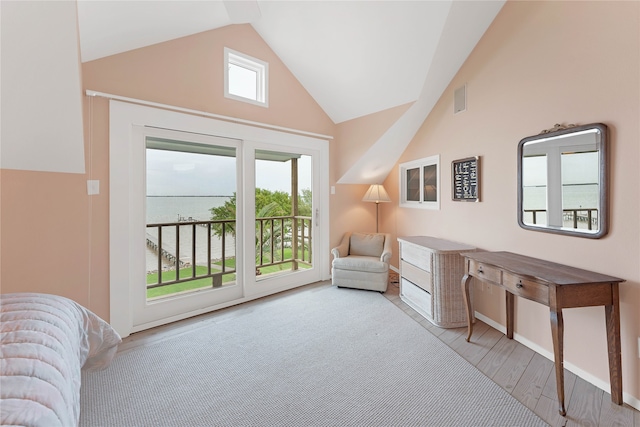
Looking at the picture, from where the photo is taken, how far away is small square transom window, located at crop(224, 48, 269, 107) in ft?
10.4

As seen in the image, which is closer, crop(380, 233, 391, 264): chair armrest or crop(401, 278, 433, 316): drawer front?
crop(401, 278, 433, 316): drawer front

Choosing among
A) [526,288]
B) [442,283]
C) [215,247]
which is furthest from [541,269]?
[215,247]

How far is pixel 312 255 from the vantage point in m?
4.14

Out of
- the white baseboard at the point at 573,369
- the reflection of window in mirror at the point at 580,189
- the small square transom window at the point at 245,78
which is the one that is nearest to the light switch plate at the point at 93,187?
the small square transom window at the point at 245,78

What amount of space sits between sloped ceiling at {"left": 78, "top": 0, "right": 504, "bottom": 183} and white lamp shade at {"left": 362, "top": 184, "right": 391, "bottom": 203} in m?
0.65

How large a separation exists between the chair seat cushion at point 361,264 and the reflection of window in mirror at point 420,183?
96 centimetres

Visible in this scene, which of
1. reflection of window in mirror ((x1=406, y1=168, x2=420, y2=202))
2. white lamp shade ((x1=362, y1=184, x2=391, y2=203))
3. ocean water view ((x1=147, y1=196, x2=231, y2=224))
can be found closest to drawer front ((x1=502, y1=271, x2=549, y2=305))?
reflection of window in mirror ((x1=406, y1=168, x2=420, y2=202))

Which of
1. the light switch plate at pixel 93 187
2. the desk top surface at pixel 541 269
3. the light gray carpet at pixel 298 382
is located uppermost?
the light switch plate at pixel 93 187

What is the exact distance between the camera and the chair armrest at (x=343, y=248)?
12.8 feet

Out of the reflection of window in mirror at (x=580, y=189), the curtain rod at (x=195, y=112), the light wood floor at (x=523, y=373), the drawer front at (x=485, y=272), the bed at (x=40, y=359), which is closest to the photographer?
the bed at (x=40, y=359)

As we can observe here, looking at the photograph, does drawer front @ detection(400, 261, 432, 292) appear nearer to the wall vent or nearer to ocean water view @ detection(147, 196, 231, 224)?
the wall vent

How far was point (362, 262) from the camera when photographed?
366 cm

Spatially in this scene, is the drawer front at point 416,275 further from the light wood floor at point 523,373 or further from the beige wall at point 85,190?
the beige wall at point 85,190

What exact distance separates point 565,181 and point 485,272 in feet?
2.80
